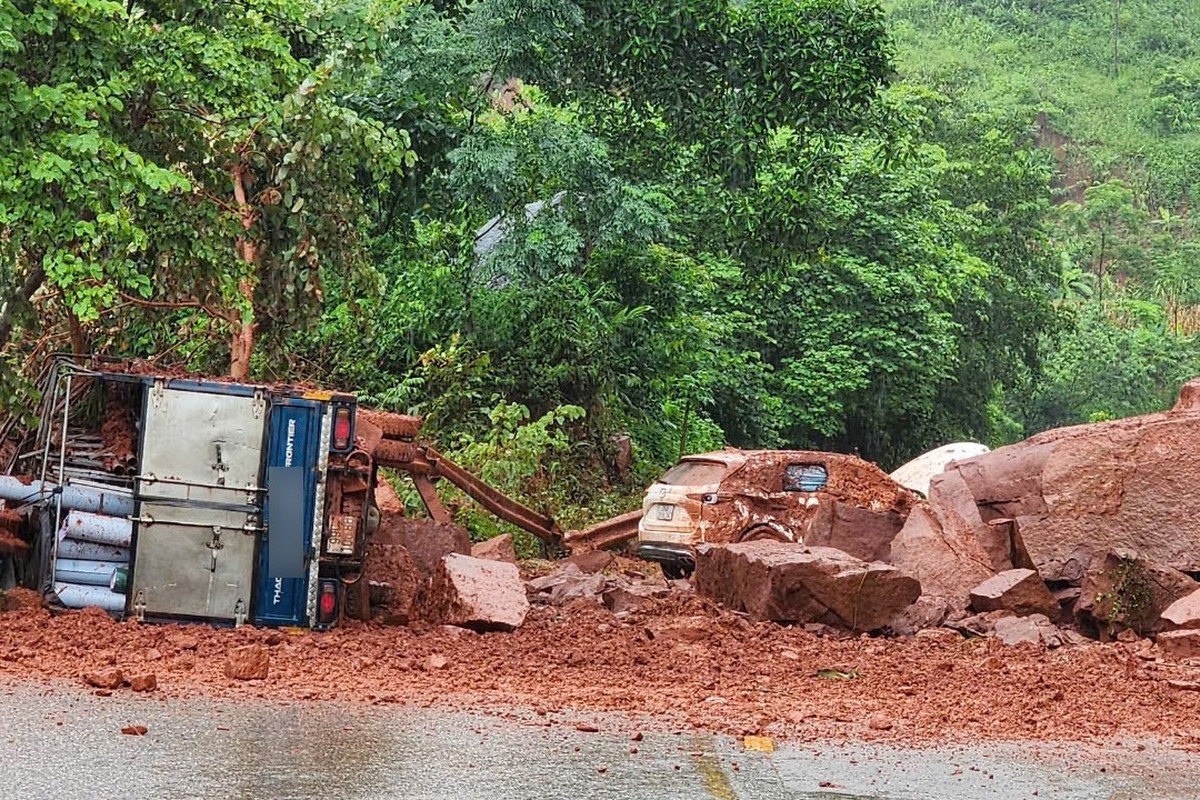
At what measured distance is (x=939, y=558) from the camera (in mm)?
15984

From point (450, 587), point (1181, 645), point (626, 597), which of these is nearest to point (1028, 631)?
point (1181, 645)

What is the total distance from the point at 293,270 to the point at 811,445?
1046 inches

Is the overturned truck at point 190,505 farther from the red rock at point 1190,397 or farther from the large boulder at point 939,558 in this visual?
the red rock at point 1190,397

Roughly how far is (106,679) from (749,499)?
10.7m

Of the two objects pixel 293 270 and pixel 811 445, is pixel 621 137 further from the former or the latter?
pixel 811 445

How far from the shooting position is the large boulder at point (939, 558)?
1569cm

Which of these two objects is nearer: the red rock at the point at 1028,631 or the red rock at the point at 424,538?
the red rock at the point at 1028,631

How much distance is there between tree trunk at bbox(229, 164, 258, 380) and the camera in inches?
597

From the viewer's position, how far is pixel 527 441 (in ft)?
72.9

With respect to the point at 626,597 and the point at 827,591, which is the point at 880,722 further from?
the point at 626,597

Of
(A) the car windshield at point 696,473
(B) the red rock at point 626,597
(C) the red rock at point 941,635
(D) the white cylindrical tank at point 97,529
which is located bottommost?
(B) the red rock at point 626,597

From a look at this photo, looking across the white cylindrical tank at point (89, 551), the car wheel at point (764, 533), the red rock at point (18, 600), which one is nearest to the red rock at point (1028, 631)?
the car wheel at point (764, 533)

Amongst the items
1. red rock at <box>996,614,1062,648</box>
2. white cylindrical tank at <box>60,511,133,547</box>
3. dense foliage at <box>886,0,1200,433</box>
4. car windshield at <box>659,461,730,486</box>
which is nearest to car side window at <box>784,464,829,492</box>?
car windshield at <box>659,461,730,486</box>

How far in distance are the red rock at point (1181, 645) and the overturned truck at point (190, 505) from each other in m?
6.46
